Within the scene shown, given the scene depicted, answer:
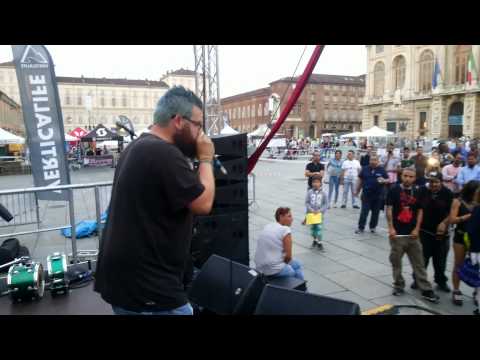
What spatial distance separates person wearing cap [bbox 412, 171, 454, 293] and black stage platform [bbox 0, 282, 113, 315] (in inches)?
162

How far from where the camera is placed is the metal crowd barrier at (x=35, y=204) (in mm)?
5492

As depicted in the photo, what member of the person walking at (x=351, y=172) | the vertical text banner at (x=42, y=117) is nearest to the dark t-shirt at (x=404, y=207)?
the person walking at (x=351, y=172)

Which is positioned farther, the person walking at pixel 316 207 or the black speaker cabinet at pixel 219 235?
the person walking at pixel 316 207

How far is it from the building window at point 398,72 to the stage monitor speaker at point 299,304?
54374 mm

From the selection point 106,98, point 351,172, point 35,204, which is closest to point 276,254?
point 35,204

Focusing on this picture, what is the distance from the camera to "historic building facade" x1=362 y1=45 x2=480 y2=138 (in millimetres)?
42344

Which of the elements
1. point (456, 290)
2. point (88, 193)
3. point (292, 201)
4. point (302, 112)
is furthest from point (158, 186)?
point (302, 112)

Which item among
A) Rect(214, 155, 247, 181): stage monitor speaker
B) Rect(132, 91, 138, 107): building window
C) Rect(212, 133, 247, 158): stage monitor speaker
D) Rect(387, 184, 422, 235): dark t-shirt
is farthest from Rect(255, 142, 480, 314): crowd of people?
Rect(132, 91, 138, 107): building window

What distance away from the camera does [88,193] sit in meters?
6.12

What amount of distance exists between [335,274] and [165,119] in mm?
4699

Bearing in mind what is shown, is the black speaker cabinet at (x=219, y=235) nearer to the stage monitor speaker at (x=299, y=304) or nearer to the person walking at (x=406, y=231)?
the stage monitor speaker at (x=299, y=304)

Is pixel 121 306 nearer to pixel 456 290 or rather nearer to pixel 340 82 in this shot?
pixel 456 290

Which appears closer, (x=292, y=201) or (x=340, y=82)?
(x=292, y=201)
